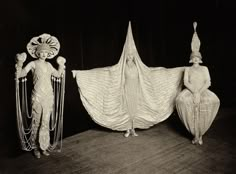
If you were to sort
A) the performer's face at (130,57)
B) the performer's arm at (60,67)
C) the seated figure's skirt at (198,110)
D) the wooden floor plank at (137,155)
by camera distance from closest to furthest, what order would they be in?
1. the wooden floor plank at (137,155)
2. the performer's arm at (60,67)
3. the seated figure's skirt at (198,110)
4. the performer's face at (130,57)

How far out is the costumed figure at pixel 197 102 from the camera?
3.62 metres

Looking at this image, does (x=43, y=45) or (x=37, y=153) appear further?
(x=37, y=153)

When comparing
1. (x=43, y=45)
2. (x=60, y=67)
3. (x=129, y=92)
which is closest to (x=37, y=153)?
(x=60, y=67)

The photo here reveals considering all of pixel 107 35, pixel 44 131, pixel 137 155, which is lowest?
pixel 137 155

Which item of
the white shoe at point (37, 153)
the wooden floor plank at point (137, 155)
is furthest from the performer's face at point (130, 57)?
the white shoe at point (37, 153)

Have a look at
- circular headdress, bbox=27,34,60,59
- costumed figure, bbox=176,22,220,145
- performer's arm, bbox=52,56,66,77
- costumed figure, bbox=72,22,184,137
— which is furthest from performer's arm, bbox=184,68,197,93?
circular headdress, bbox=27,34,60,59

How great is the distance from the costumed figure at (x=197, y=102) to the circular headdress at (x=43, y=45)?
172 cm

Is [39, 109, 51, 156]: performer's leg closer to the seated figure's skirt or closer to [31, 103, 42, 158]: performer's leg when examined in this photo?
[31, 103, 42, 158]: performer's leg

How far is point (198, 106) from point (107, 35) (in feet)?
5.99

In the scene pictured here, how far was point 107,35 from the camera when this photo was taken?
4520mm

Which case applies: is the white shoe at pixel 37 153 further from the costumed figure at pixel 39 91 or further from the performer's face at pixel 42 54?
the performer's face at pixel 42 54

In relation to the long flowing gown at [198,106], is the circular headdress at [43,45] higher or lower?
higher

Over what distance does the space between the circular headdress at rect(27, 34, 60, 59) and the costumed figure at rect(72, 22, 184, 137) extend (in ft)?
1.67

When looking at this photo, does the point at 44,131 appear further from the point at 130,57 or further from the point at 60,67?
the point at 130,57
